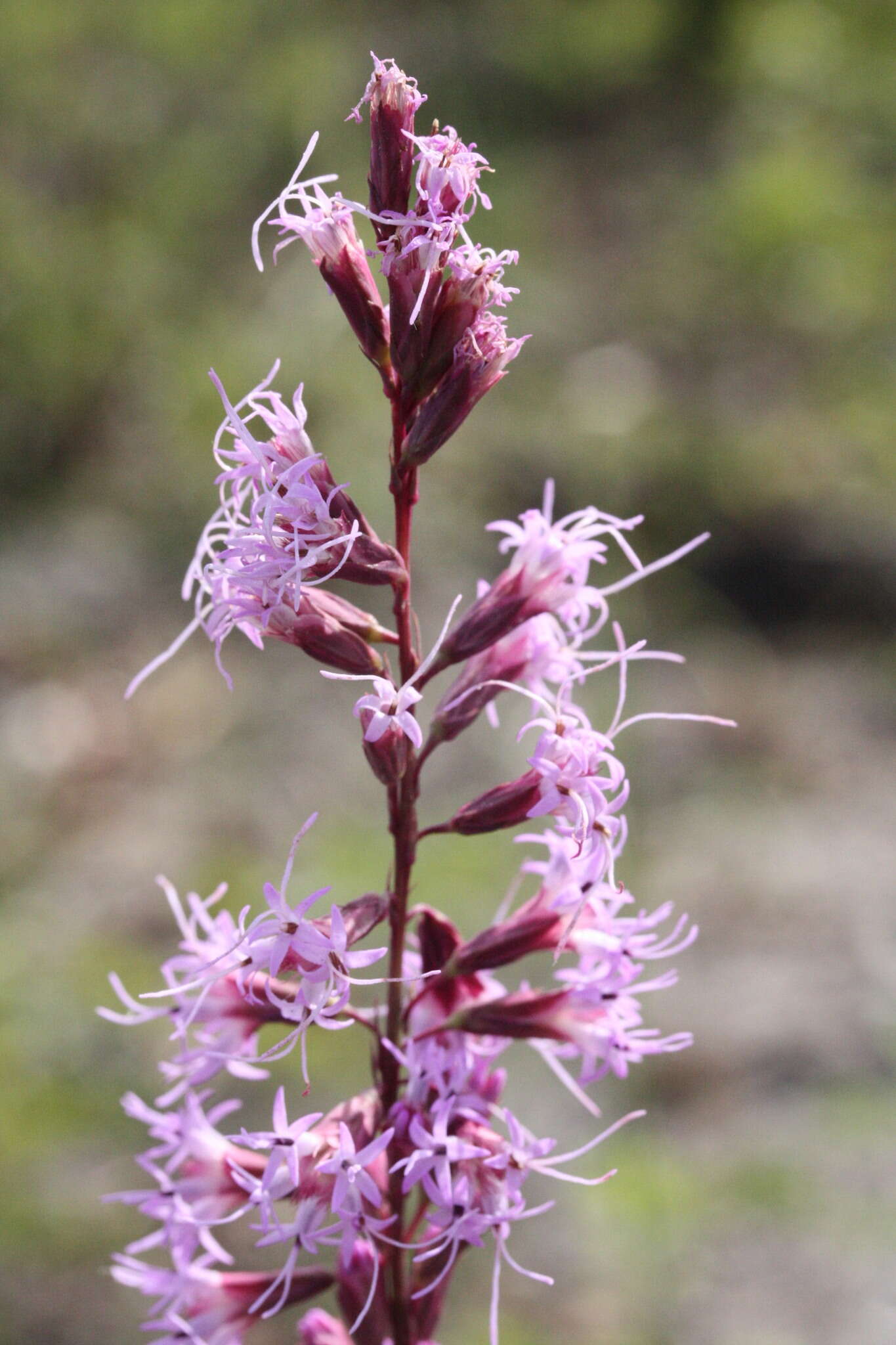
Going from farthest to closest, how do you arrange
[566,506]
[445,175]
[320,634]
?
[566,506], [320,634], [445,175]

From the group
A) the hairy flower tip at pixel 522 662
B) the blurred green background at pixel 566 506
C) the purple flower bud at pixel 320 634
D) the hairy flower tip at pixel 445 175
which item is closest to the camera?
the hairy flower tip at pixel 445 175

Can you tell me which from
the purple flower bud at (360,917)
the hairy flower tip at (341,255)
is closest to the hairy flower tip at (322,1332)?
the purple flower bud at (360,917)

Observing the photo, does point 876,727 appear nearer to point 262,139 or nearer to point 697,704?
point 697,704

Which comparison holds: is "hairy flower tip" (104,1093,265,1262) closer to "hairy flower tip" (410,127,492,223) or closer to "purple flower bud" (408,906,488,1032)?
"purple flower bud" (408,906,488,1032)

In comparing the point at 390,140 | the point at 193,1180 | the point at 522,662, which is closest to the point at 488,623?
the point at 522,662

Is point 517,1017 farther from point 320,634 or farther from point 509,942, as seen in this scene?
point 320,634

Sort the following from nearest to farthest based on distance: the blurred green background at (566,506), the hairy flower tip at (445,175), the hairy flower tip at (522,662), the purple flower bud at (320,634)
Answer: the hairy flower tip at (445,175) < the purple flower bud at (320,634) < the hairy flower tip at (522,662) < the blurred green background at (566,506)

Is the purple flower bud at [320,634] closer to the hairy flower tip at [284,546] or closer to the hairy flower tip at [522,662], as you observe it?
the hairy flower tip at [284,546]

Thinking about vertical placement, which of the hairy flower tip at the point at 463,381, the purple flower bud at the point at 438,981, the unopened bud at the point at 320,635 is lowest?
the purple flower bud at the point at 438,981
